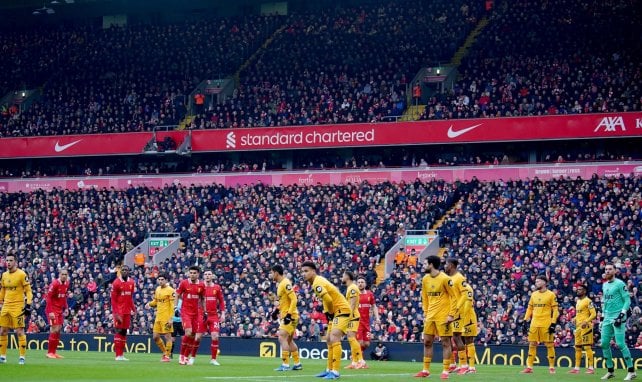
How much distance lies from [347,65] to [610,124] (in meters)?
15.2

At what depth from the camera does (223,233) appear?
167 ft

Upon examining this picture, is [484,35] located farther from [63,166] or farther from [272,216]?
[63,166]

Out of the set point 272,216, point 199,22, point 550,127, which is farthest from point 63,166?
point 550,127

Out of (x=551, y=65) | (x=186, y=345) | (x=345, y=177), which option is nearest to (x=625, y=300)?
(x=186, y=345)

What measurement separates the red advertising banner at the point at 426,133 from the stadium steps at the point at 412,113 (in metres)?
0.86

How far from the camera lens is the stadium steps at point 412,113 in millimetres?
55000

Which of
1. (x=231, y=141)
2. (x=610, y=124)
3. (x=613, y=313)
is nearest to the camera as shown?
(x=613, y=313)

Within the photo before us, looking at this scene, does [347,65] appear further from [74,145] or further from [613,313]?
[613,313]

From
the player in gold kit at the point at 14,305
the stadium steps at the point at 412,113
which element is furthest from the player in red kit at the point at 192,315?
the stadium steps at the point at 412,113

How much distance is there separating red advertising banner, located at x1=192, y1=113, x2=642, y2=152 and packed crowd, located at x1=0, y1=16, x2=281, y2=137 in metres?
5.33

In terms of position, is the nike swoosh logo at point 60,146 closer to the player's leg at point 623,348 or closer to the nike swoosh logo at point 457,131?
the nike swoosh logo at point 457,131

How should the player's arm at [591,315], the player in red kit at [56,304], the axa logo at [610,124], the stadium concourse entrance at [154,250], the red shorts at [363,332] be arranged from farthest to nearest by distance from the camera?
the stadium concourse entrance at [154,250], the axa logo at [610,124], the red shorts at [363,332], the player in red kit at [56,304], the player's arm at [591,315]

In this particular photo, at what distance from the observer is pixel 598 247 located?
4166 cm

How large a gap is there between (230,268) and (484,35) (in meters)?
19.6
